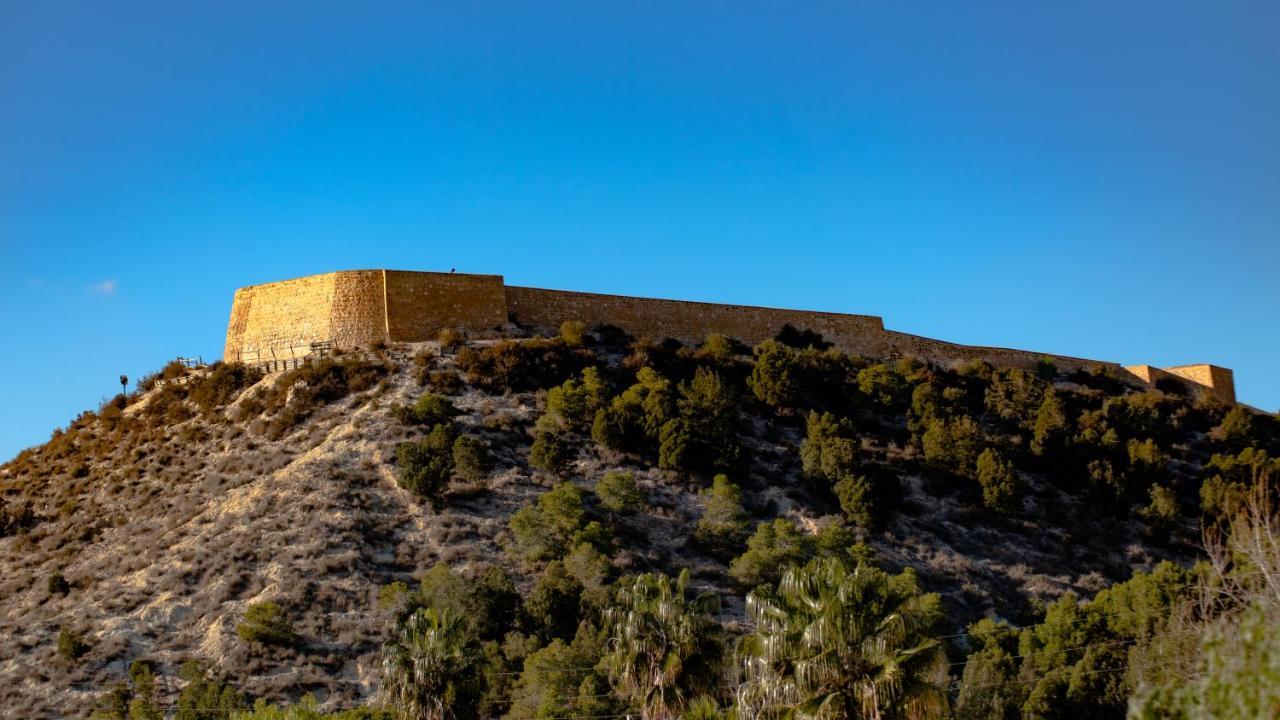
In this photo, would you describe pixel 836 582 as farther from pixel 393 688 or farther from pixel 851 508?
pixel 851 508

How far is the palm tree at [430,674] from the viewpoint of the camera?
23922mm

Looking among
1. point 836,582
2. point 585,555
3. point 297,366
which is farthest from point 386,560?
point 836,582

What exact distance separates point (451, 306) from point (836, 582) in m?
32.4

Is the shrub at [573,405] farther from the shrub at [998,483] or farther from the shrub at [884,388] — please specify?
the shrub at [998,483]

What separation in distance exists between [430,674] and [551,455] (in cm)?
1867

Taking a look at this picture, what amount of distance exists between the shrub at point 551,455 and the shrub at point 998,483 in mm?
14271

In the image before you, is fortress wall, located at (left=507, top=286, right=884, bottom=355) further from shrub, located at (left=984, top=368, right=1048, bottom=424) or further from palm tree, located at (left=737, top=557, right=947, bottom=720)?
palm tree, located at (left=737, top=557, right=947, bottom=720)

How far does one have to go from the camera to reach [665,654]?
23.8 meters

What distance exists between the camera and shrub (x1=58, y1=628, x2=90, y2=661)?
111 feet

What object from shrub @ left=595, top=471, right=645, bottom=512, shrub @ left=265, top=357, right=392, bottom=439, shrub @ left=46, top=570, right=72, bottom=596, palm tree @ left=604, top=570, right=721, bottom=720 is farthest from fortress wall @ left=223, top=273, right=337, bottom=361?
palm tree @ left=604, top=570, right=721, bottom=720

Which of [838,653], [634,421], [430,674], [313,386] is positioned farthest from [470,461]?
[838,653]

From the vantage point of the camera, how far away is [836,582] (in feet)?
69.4

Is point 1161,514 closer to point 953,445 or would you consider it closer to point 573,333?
point 953,445

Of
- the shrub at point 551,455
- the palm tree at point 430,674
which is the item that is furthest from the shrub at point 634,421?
the palm tree at point 430,674
